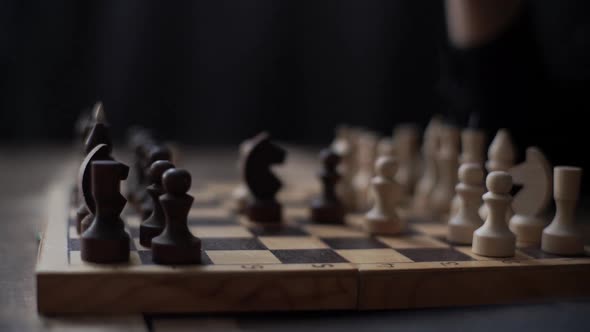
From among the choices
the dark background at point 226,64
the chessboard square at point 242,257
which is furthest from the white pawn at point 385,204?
the dark background at point 226,64

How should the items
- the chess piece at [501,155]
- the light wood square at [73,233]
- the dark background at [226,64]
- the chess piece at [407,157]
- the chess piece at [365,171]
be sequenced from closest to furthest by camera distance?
the light wood square at [73,233] < the chess piece at [501,155] < the chess piece at [365,171] < the chess piece at [407,157] < the dark background at [226,64]

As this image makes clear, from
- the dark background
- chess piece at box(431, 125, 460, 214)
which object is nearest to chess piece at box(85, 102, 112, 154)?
chess piece at box(431, 125, 460, 214)

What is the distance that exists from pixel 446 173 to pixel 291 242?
0.67 metres

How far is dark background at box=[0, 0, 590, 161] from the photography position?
374cm

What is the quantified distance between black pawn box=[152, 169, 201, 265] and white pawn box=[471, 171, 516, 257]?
1.73ft

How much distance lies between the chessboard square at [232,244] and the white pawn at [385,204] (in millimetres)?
288

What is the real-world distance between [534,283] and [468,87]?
107cm

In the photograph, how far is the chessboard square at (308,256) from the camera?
1207 millimetres

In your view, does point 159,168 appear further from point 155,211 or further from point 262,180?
point 262,180

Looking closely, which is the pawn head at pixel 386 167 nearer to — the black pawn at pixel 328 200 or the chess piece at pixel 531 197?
the black pawn at pixel 328 200

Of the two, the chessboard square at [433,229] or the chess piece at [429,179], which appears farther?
the chess piece at [429,179]

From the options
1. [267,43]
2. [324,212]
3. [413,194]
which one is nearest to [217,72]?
[267,43]

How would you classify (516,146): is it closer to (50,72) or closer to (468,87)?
(468,87)

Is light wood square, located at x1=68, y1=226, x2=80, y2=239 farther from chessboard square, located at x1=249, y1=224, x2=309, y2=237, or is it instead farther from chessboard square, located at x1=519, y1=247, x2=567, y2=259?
chessboard square, located at x1=519, y1=247, x2=567, y2=259
